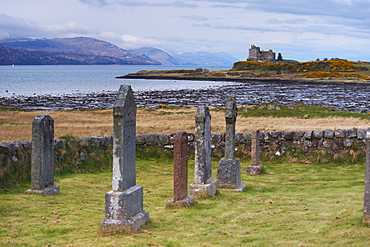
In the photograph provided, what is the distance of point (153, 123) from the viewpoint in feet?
105

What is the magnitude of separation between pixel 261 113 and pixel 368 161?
89.2 ft

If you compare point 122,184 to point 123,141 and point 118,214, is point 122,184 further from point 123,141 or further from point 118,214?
point 123,141

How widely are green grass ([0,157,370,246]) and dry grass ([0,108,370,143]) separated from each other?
9.06 metres

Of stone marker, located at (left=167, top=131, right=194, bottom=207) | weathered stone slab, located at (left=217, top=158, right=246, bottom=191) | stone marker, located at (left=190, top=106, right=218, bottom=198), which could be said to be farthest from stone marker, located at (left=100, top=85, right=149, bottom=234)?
weathered stone slab, located at (left=217, top=158, right=246, bottom=191)

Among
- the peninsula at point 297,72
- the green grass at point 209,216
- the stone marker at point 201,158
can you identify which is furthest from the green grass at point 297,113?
the peninsula at point 297,72

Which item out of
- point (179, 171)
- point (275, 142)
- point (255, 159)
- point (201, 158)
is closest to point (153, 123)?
point (275, 142)

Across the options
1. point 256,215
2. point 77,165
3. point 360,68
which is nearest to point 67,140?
point 77,165

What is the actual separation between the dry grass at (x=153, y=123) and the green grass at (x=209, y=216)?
906 centimetres

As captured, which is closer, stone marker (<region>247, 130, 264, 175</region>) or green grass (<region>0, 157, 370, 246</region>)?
green grass (<region>0, 157, 370, 246</region>)

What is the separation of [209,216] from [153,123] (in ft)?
72.4

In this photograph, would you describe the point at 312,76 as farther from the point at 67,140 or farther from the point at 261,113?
the point at 67,140

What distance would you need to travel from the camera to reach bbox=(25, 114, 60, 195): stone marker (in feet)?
40.2

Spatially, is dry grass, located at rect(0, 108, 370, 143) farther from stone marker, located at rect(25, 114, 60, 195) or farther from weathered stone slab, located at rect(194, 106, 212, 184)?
weathered stone slab, located at rect(194, 106, 212, 184)

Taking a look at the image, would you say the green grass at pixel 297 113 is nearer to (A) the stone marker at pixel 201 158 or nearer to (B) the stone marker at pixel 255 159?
(B) the stone marker at pixel 255 159
